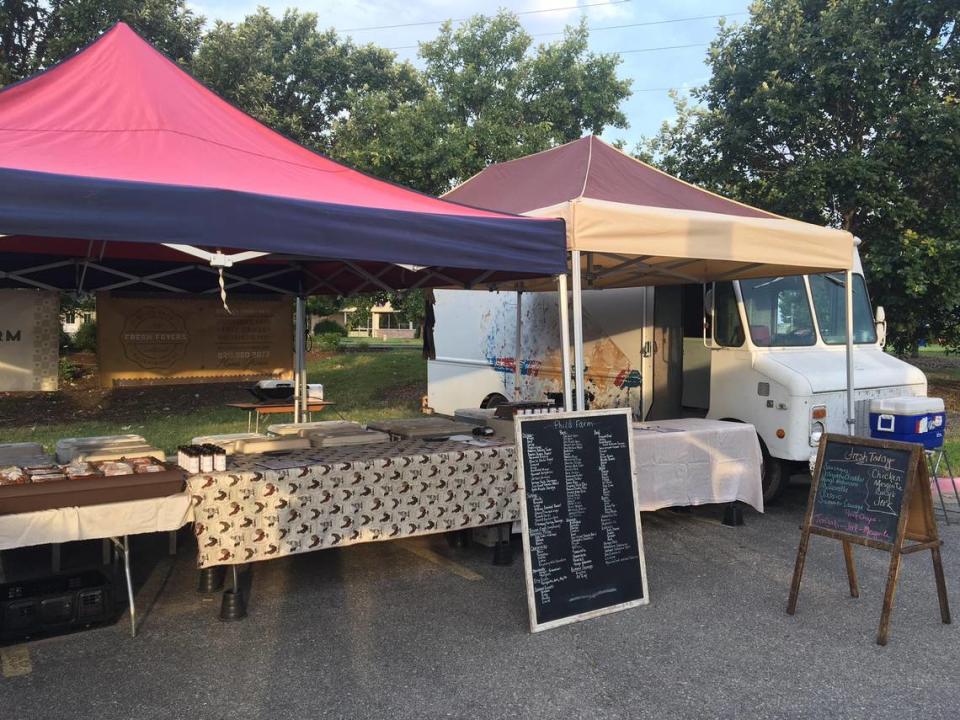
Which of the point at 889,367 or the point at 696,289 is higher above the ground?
the point at 696,289

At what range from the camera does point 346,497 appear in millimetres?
4277

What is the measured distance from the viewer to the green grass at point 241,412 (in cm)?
1104

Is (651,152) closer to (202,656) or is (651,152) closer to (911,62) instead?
(911,62)

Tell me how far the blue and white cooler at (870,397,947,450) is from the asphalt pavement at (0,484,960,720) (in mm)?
1364

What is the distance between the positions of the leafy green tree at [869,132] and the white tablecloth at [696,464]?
702cm

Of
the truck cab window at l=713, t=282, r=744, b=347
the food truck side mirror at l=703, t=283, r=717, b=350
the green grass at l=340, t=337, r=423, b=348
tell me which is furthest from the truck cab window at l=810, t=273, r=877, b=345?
the green grass at l=340, t=337, r=423, b=348

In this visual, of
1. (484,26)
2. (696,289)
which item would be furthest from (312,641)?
(484,26)

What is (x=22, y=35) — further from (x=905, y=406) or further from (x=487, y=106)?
(x=905, y=406)

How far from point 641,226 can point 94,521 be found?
3.55 metres

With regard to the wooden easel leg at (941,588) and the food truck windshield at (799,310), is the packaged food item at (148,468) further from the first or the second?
the food truck windshield at (799,310)

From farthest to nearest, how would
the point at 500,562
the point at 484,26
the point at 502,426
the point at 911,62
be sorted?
the point at 484,26, the point at 911,62, the point at 502,426, the point at 500,562

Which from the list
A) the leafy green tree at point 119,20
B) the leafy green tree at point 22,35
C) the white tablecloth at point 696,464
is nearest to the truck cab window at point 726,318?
the white tablecloth at point 696,464

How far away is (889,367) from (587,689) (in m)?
5.12

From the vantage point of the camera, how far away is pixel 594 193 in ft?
17.0
